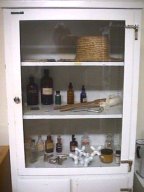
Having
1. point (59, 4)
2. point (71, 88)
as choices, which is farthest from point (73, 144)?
point (59, 4)

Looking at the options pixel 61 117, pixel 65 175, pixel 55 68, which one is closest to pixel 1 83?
pixel 55 68

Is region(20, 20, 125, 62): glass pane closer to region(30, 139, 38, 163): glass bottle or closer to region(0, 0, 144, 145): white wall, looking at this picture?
region(0, 0, 144, 145): white wall

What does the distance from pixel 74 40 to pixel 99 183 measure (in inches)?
35.6

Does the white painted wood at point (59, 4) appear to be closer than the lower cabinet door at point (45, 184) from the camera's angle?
Yes

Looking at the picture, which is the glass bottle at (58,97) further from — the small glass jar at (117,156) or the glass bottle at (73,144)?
the small glass jar at (117,156)

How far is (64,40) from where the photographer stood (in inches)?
56.5

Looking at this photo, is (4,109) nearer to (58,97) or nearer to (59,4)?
(58,97)

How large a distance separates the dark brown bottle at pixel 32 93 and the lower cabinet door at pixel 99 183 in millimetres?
556

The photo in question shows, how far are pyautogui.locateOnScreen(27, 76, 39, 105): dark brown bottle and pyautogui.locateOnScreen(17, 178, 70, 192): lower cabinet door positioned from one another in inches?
Answer: 19.1

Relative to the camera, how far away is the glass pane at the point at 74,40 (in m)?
1.33

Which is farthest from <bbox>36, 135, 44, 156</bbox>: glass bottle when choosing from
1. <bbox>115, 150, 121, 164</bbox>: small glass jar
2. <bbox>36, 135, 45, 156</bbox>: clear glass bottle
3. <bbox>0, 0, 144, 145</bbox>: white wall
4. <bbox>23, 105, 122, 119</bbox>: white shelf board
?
<bbox>115, 150, 121, 164</bbox>: small glass jar

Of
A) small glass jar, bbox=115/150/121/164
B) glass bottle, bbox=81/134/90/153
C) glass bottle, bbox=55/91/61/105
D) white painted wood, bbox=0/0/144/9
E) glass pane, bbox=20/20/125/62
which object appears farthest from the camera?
glass bottle, bbox=81/134/90/153

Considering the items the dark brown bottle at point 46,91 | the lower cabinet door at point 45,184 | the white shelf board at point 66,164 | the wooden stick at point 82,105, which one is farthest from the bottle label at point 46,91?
the lower cabinet door at point 45,184

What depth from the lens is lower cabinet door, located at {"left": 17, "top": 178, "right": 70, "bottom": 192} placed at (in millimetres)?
1414
